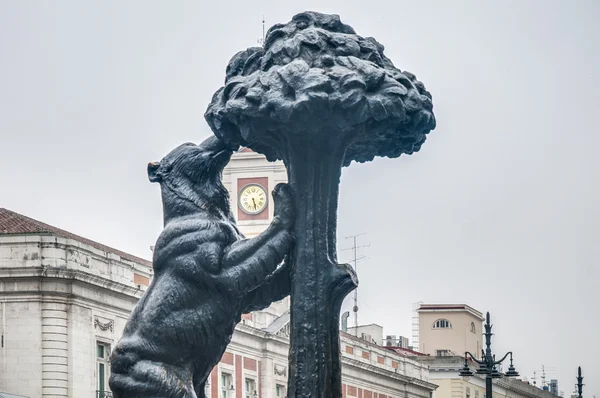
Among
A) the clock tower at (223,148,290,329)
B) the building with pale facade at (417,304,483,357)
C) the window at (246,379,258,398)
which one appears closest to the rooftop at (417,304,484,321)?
the building with pale facade at (417,304,483,357)

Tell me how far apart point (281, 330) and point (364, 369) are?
6662 millimetres

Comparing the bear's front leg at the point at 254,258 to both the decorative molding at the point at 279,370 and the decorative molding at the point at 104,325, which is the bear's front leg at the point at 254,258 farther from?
the decorative molding at the point at 279,370

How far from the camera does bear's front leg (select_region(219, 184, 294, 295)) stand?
10.2m

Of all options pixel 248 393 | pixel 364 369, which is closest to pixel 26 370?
pixel 248 393

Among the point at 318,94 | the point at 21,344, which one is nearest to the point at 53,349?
the point at 21,344

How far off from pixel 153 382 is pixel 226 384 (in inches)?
1760

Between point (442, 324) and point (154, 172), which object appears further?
point (442, 324)

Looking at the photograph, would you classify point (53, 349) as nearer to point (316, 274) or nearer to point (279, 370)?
point (279, 370)

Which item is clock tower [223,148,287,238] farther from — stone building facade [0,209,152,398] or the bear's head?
the bear's head

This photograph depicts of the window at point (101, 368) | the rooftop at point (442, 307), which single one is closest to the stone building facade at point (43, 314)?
the window at point (101, 368)

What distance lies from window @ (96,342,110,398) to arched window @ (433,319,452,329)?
44.6 meters

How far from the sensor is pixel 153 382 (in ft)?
33.4

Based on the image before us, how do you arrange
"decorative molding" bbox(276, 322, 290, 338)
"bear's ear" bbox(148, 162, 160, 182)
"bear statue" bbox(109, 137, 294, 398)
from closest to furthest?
1. "bear statue" bbox(109, 137, 294, 398)
2. "bear's ear" bbox(148, 162, 160, 182)
3. "decorative molding" bbox(276, 322, 290, 338)

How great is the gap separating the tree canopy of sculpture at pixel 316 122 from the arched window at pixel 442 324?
3115 inches
